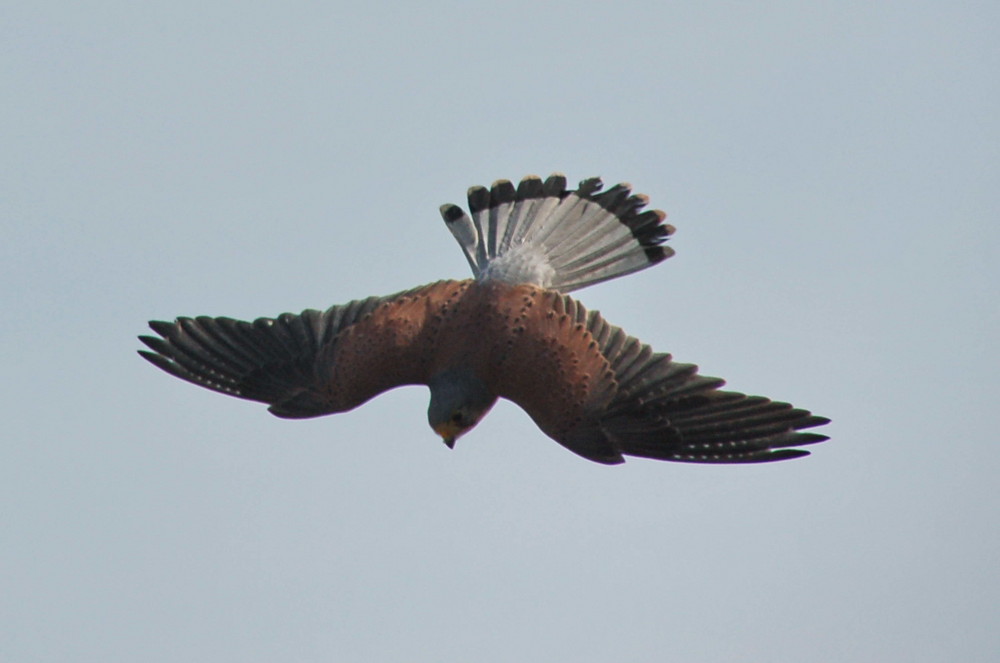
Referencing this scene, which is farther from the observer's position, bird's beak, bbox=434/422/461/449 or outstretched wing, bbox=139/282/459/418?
outstretched wing, bbox=139/282/459/418

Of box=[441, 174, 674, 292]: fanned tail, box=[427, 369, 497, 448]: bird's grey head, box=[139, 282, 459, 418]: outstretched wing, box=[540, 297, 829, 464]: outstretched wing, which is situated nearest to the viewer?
box=[540, 297, 829, 464]: outstretched wing

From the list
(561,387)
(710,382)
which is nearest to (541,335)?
(561,387)

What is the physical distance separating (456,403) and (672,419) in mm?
1234

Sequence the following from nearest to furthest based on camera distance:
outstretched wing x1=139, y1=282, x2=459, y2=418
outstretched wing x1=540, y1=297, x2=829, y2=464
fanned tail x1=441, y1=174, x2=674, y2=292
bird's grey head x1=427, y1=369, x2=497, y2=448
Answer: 1. outstretched wing x1=540, y1=297, x2=829, y2=464
2. bird's grey head x1=427, y1=369, x2=497, y2=448
3. outstretched wing x1=139, y1=282, x2=459, y2=418
4. fanned tail x1=441, y1=174, x2=674, y2=292

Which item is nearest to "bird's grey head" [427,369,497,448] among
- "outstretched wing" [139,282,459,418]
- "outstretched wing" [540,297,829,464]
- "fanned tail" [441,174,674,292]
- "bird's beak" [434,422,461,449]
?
"bird's beak" [434,422,461,449]

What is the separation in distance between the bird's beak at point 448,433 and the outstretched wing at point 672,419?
0.60m

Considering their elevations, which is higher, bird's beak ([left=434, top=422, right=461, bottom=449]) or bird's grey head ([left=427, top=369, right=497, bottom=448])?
bird's grey head ([left=427, top=369, right=497, bottom=448])

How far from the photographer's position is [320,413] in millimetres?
11008

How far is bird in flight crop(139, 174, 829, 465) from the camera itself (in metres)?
10.2

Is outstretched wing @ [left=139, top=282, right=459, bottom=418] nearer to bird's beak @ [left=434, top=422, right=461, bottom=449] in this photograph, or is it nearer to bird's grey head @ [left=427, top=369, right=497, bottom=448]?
bird's grey head @ [left=427, top=369, right=497, bottom=448]

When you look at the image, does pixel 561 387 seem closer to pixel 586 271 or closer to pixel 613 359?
pixel 613 359

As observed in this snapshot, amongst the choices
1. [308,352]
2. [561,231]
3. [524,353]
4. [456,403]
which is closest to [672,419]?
[524,353]

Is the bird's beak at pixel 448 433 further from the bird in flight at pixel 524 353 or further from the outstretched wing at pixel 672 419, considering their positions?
the outstretched wing at pixel 672 419

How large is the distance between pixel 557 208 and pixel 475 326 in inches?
48.8
